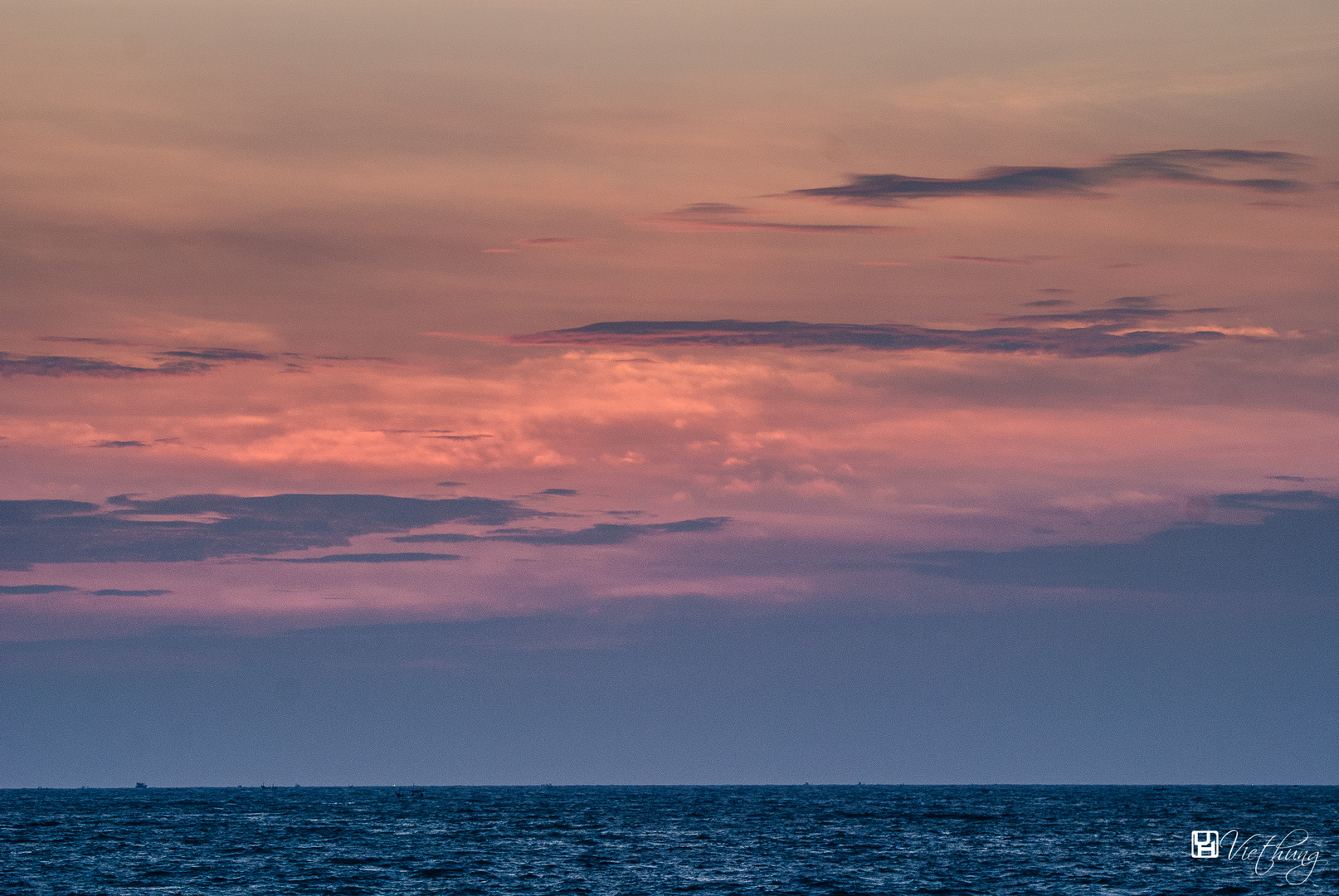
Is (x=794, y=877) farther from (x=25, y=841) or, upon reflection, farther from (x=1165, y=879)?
(x=25, y=841)

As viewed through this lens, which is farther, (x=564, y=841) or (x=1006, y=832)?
(x=1006, y=832)

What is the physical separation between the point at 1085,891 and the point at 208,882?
5568cm

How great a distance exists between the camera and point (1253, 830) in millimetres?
172750

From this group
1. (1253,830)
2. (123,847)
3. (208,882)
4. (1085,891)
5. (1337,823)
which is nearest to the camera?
(1085,891)

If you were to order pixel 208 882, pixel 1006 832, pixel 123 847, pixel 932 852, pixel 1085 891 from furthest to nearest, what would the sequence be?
pixel 1006 832
pixel 123 847
pixel 932 852
pixel 208 882
pixel 1085 891

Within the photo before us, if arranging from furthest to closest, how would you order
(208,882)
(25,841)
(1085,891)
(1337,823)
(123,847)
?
1. (1337,823)
2. (25,841)
3. (123,847)
4. (208,882)
5. (1085,891)

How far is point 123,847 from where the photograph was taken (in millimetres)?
138375

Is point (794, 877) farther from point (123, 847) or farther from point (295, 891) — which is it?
point (123, 847)

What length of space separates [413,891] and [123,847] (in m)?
57.1

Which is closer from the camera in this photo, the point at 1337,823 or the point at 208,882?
the point at 208,882

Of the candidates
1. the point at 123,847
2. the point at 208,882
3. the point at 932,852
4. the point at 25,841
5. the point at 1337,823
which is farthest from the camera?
the point at 1337,823

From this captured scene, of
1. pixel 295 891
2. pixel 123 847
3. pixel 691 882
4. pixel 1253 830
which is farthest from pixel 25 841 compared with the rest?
pixel 1253 830

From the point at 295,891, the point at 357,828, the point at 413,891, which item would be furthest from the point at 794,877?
the point at 357,828

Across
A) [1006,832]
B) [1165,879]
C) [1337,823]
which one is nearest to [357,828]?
[1006,832]
